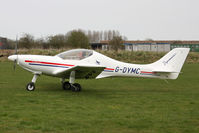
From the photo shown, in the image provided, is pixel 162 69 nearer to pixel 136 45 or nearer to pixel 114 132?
pixel 114 132

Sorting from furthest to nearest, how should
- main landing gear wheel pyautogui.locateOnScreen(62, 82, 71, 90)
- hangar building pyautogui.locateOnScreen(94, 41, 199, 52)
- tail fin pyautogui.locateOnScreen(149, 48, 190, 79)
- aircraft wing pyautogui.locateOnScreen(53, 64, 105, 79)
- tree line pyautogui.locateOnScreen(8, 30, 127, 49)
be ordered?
hangar building pyautogui.locateOnScreen(94, 41, 199, 52) → tree line pyautogui.locateOnScreen(8, 30, 127, 49) → tail fin pyautogui.locateOnScreen(149, 48, 190, 79) → main landing gear wheel pyautogui.locateOnScreen(62, 82, 71, 90) → aircraft wing pyautogui.locateOnScreen(53, 64, 105, 79)

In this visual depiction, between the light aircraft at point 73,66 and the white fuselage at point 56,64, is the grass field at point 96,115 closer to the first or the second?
the light aircraft at point 73,66

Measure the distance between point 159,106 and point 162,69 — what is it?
424 centimetres

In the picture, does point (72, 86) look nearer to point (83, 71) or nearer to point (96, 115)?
point (83, 71)

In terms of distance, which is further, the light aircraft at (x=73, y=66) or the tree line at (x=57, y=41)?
the tree line at (x=57, y=41)

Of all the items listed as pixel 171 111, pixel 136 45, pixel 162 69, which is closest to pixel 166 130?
pixel 171 111

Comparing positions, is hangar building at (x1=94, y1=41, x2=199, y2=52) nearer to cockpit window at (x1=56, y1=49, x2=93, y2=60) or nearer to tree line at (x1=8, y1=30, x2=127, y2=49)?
tree line at (x1=8, y1=30, x2=127, y2=49)

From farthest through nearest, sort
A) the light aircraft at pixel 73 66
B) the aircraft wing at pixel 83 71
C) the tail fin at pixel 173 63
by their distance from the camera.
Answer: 1. the tail fin at pixel 173 63
2. the light aircraft at pixel 73 66
3. the aircraft wing at pixel 83 71

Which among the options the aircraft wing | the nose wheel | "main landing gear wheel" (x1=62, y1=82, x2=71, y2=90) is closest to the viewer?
the aircraft wing

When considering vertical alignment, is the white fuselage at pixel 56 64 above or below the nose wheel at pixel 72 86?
above

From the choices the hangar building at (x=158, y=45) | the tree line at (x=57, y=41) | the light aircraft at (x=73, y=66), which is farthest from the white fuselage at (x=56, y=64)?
the hangar building at (x=158, y=45)

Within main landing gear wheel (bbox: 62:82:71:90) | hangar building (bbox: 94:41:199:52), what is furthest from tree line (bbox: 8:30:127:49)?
main landing gear wheel (bbox: 62:82:71:90)

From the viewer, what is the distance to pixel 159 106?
809 cm

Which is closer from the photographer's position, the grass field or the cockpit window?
the grass field
